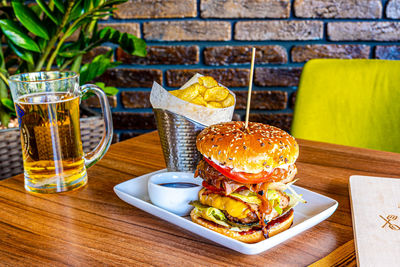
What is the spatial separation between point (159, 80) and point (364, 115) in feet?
3.47

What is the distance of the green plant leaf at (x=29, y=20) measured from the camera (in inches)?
58.2

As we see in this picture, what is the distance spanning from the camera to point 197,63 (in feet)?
6.89

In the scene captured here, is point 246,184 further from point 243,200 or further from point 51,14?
point 51,14

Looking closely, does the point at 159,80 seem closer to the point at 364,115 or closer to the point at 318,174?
the point at 364,115

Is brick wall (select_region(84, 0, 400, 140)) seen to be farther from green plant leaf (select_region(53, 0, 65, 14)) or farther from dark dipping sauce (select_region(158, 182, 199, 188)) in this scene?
dark dipping sauce (select_region(158, 182, 199, 188))

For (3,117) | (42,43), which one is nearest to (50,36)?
(42,43)

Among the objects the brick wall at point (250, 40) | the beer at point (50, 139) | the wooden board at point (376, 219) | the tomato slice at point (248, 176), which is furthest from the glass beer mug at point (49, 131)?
the brick wall at point (250, 40)

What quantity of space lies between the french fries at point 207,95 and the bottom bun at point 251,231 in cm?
31

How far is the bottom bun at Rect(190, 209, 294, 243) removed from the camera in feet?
2.38

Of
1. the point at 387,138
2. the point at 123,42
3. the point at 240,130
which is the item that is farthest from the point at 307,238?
the point at 123,42

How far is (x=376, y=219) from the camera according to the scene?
76 centimetres

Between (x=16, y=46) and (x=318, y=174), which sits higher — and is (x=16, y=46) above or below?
above

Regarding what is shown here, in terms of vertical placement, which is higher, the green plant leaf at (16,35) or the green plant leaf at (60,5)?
the green plant leaf at (60,5)

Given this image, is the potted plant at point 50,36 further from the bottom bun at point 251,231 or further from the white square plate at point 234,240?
the bottom bun at point 251,231
